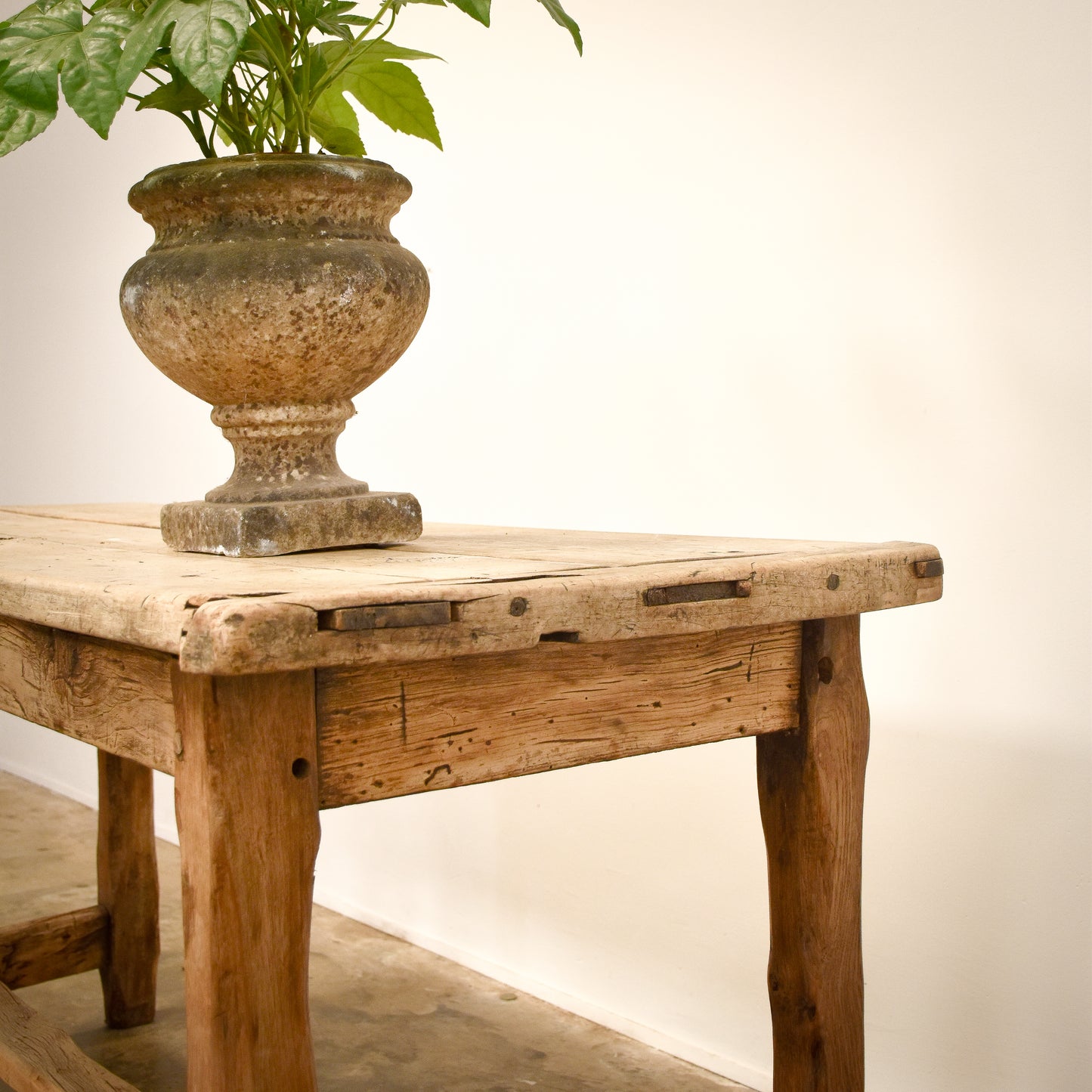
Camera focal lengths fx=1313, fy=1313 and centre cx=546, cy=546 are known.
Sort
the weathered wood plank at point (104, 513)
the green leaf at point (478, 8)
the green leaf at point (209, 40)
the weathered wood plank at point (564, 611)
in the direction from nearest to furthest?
the weathered wood plank at point (564, 611) < the green leaf at point (209, 40) < the green leaf at point (478, 8) < the weathered wood plank at point (104, 513)

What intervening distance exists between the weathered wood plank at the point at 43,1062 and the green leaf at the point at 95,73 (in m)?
0.86

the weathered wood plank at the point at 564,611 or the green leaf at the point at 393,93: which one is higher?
the green leaf at the point at 393,93

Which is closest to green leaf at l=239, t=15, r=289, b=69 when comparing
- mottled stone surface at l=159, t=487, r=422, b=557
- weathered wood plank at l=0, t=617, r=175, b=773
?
mottled stone surface at l=159, t=487, r=422, b=557

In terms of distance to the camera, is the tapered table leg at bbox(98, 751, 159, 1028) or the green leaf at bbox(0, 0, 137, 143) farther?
the tapered table leg at bbox(98, 751, 159, 1028)

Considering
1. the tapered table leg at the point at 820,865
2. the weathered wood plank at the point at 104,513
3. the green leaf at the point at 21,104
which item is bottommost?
the tapered table leg at the point at 820,865

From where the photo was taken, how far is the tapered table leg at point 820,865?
1.09 meters

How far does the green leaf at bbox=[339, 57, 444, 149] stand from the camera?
4.14 feet

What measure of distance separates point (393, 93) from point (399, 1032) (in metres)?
1.31

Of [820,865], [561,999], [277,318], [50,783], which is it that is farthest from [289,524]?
[50,783]

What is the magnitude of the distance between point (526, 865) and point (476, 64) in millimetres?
→ 1284

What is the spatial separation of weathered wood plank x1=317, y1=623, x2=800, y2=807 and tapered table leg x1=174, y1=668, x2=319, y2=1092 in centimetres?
3

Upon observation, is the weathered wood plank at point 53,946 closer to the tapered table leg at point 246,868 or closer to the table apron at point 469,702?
the table apron at point 469,702

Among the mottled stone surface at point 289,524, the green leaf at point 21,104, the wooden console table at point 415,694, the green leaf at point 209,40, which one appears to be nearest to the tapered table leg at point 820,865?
the wooden console table at point 415,694

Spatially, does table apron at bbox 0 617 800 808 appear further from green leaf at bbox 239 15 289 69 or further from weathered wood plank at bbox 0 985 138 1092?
green leaf at bbox 239 15 289 69
